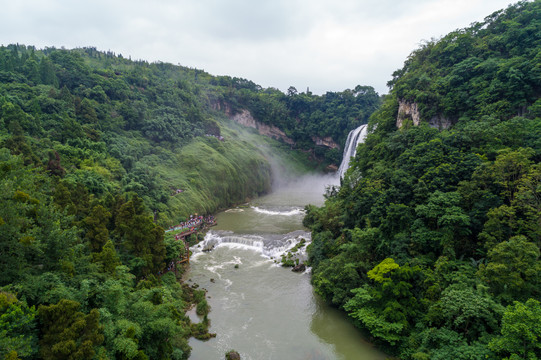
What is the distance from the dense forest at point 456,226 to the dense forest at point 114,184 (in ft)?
35.3

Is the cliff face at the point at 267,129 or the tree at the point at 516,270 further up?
the cliff face at the point at 267,129

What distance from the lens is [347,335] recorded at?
60.7ft

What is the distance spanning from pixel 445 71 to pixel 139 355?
3712cm

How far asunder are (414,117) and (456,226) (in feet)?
59.0

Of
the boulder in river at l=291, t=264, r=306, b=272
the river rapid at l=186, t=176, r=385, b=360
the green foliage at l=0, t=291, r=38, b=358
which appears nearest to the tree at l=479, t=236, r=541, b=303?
the river rapid at l=186, t=176, r=385, b=360

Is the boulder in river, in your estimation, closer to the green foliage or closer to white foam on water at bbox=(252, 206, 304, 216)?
white foam on water at bbox=(252, 206, 304, 216)

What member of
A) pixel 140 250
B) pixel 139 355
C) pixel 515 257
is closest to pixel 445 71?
pixel 515 257

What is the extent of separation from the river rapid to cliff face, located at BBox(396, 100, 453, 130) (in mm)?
16703

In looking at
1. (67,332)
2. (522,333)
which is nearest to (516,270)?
(522,333)

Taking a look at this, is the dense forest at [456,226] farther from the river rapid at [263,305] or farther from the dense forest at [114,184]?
the dense forest at [114,184]

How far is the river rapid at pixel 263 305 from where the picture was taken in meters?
17.2

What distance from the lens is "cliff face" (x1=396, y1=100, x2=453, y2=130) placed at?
29594mm

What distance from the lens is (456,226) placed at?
688 inches

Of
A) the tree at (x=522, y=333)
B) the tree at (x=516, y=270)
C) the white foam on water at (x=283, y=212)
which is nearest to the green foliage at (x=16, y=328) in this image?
the tree at (x=522, y=333)
